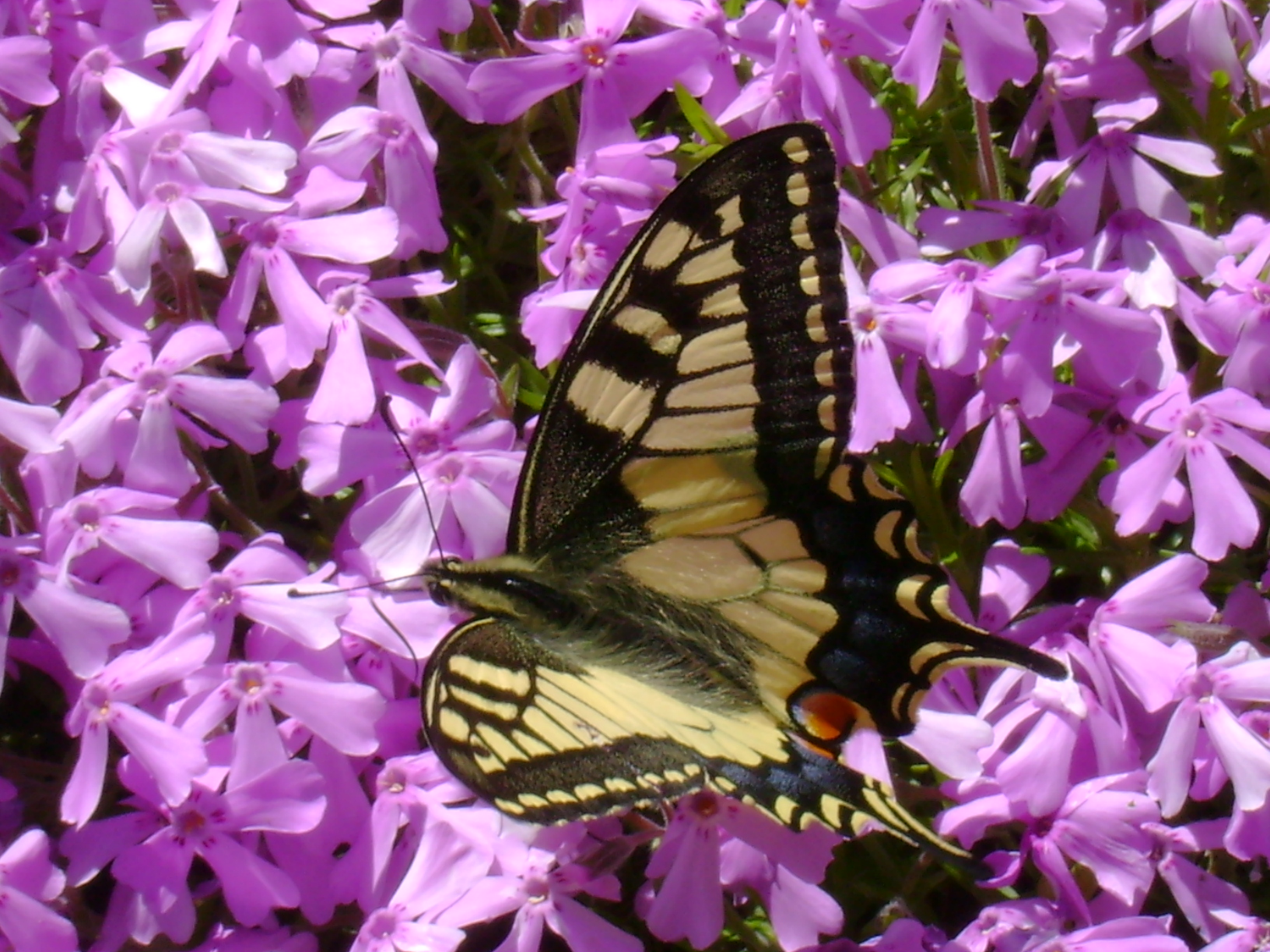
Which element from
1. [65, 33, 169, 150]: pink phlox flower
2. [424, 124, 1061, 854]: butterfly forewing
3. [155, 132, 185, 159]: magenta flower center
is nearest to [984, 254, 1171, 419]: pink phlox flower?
[424, 124, 1061, 854]: butterfly forewing

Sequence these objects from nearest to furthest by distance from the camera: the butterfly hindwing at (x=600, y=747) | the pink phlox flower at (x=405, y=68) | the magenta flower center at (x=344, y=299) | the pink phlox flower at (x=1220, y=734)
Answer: the butterfly hindwing at (x=600, y=747) < the pink phlox flower at (x=1220, y=734) < the magenta flower center at (x=344, y=299) < the pink phlox flower at (x=405, y=68)

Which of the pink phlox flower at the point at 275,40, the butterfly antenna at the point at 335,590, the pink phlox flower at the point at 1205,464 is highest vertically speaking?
the pink phlox flower at the point at 275,40

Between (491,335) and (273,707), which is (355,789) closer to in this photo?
(273,707)

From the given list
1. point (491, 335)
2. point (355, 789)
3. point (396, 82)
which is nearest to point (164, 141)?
point (396, 82)

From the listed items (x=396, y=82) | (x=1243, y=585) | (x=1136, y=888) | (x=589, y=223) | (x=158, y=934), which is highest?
(x=396, y=82)

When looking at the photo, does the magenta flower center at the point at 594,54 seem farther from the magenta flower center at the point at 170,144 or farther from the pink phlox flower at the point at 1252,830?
the pink phlox flower at the point at 1252,830

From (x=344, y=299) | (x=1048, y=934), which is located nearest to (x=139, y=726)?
(x=344, y=299)

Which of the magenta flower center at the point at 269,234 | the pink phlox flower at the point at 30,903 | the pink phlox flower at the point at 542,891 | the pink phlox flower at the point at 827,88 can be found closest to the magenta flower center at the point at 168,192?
the magenta flower center at the point at 269,234
